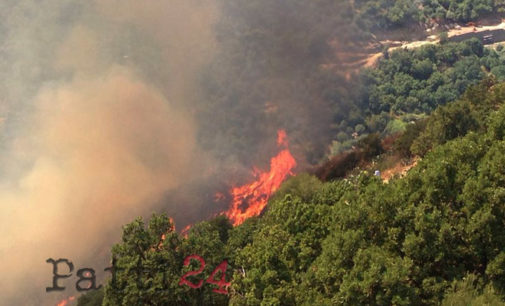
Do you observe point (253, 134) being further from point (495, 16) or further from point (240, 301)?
point (495, 16)

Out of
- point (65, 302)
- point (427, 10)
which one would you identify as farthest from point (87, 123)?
point (427, 10)

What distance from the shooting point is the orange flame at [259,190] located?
81688 millimetres

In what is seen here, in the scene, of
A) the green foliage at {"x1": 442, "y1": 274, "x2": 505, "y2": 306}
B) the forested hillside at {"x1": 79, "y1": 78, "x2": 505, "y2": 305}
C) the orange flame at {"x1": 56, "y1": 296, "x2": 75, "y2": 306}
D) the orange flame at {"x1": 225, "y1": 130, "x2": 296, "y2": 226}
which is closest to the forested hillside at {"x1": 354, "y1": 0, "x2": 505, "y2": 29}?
the orange flame at {"x1": 225, "y1": 130, "x2": 296, "y2": 226}

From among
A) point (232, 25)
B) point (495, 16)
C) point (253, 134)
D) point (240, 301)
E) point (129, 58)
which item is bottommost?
point (240, 301)

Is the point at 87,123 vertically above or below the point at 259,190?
above

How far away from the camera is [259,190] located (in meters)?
86.2

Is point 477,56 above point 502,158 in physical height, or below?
above

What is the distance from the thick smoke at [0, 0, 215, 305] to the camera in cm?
7381

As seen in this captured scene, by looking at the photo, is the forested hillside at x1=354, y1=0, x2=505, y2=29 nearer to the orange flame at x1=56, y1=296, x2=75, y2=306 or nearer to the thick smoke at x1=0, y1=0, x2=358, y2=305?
the thick smoke at x1=0, y1=0, x2=358, y2=305

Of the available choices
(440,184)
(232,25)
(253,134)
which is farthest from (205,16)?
(440,184)

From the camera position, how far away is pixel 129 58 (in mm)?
97375

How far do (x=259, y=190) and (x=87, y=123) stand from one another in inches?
1082

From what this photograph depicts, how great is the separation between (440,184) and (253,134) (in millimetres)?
60312

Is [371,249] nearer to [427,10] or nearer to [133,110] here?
[133,110]
